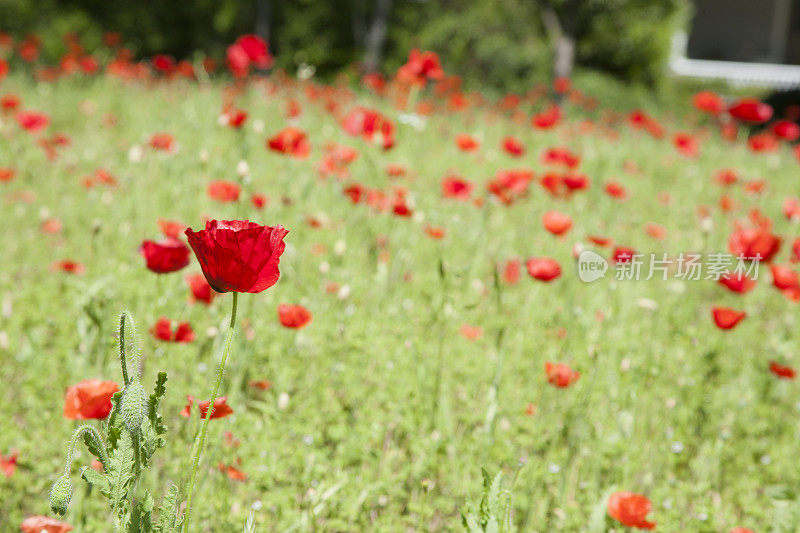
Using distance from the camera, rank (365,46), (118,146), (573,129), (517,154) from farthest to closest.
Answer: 1. (365,46)
2. (573,129)
3. (118,146)
4. (517,154)

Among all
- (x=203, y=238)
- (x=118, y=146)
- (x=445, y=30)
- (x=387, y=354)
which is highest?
(x=445, y=30)

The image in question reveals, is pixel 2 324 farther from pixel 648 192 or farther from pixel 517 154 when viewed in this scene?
pixel 648 192

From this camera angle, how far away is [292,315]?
65.1 inches

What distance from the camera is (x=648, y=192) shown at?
509 cm

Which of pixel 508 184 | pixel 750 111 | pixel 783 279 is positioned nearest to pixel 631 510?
pixel 783 279

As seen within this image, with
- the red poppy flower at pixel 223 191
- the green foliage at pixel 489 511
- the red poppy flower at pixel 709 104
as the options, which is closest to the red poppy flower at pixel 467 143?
the red poppy flower at pixel 223 191

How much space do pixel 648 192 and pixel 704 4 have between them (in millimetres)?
21155

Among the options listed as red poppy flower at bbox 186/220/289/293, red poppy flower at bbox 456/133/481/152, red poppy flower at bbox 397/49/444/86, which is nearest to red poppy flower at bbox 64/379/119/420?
red poppy flower at bbox 186/220/289/293

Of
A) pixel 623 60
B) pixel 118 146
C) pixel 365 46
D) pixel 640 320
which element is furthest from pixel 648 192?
pixel 623 60

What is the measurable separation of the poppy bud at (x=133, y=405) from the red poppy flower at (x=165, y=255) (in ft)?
1.57

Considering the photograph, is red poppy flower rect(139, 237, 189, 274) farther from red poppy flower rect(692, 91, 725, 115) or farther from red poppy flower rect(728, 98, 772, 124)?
red poppy flower rect(692, 91, 725, 115)

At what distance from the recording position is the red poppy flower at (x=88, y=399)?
1138 mm

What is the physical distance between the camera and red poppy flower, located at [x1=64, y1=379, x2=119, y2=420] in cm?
114

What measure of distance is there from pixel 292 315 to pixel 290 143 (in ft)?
3.43
